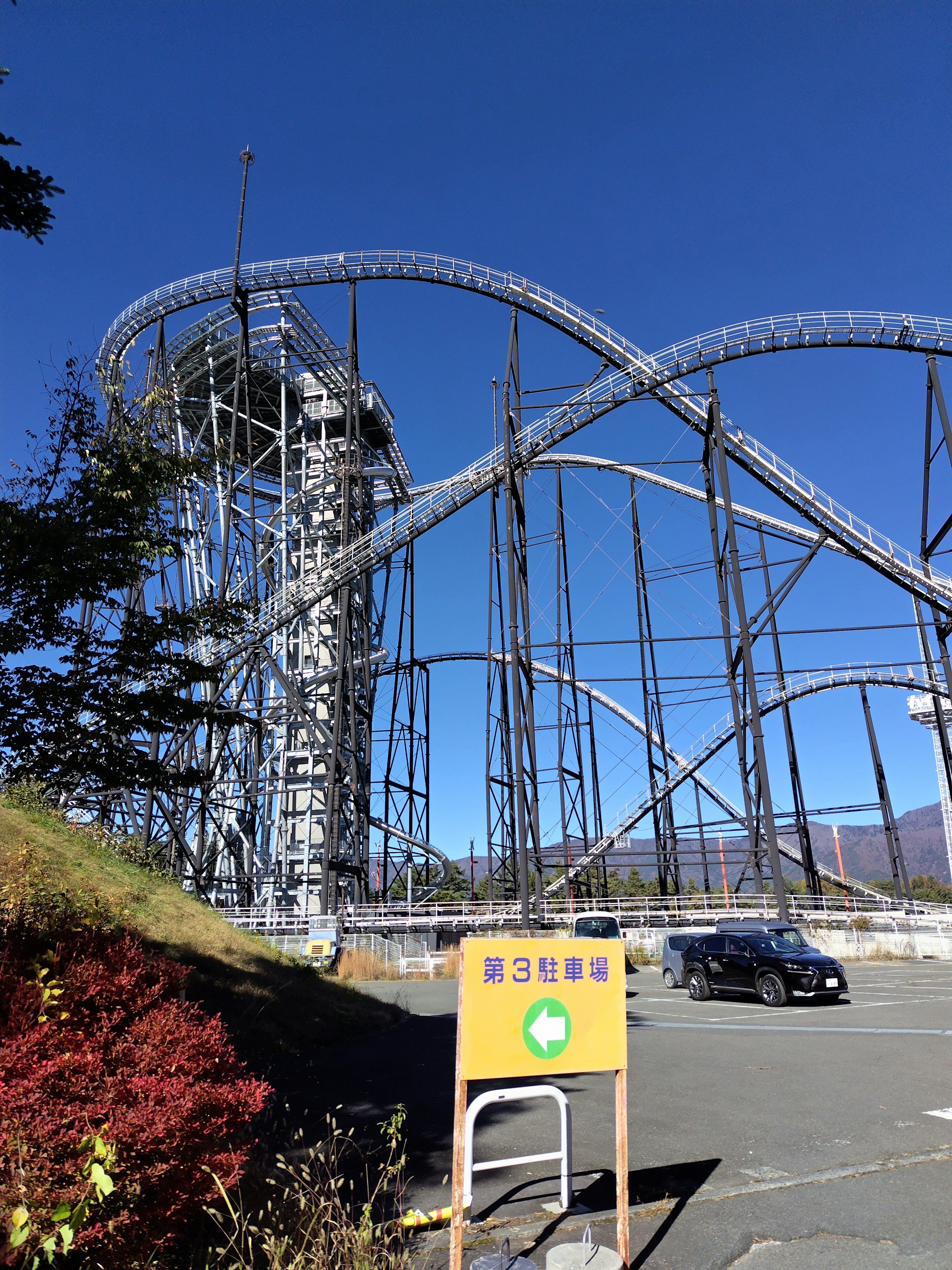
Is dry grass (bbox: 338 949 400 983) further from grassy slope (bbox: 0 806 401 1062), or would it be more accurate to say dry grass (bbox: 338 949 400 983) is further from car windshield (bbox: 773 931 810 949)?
car windshield (bbox: 773 931 810 949)

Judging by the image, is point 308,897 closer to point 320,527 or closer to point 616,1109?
point 320,527

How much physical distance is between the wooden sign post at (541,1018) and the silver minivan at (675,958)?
15.2 metres

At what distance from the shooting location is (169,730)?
924 cm

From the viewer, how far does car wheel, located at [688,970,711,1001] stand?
16062 mm

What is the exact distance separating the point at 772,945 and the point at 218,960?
10.2m

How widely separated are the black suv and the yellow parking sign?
490 inches

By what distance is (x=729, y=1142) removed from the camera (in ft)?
18.9

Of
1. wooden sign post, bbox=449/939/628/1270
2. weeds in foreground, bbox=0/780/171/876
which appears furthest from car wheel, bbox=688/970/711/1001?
wooden sign post, bbox=449/939/628/1270

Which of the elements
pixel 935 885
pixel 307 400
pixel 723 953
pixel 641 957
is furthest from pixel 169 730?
pixel 935 885

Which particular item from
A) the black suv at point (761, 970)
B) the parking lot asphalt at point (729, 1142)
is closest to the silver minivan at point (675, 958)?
the black suv at point (761, 970)

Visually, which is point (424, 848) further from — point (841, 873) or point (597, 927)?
point (841, 873)

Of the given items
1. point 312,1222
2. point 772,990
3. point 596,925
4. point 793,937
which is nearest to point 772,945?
point 772,990

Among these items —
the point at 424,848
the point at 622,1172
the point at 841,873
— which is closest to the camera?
the point at 622,1172

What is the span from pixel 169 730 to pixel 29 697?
1.75 meters
